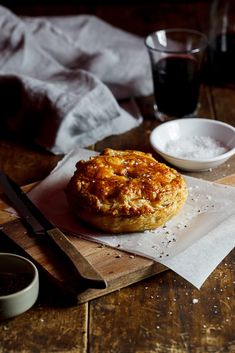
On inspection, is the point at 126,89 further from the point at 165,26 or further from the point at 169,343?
the point at 169,343

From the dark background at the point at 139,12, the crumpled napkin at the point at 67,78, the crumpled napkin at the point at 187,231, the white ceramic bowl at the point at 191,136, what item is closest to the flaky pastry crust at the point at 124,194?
the crumpled napkin at the point at 187,231

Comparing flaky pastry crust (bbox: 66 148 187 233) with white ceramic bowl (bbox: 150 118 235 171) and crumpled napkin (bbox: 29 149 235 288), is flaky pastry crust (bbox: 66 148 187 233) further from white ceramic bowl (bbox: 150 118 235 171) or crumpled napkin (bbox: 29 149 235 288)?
white ceramic bowl (bbox: 150 118 235 171)

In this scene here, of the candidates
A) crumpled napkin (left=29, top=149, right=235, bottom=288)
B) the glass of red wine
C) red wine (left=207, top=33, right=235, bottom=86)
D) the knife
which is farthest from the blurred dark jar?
the knife

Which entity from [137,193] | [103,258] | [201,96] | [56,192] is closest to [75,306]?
[103,258]

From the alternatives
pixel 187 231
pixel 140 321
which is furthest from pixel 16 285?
pixel 187 231

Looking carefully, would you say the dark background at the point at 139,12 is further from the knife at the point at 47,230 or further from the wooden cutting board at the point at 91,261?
the wooden cutting board at the point at 91,261

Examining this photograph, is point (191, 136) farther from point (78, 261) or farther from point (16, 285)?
point (16, 285)
